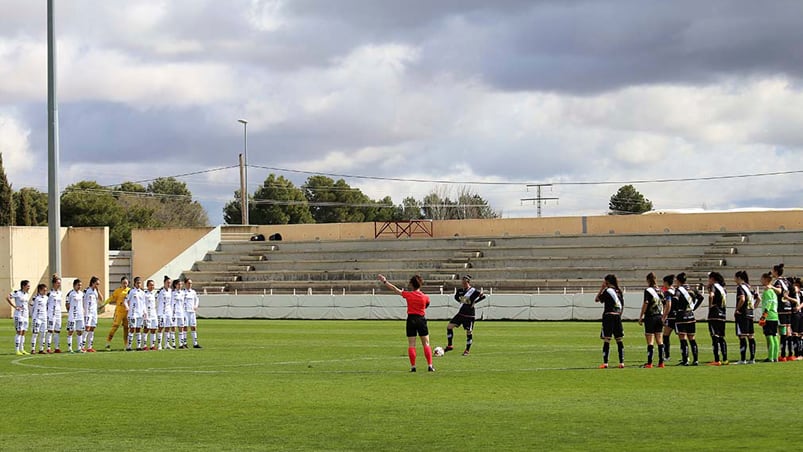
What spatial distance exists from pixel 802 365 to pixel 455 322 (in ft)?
30.7

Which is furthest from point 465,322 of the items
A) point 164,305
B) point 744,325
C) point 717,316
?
point 164,305

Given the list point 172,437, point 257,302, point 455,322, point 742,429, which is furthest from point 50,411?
point 257,302

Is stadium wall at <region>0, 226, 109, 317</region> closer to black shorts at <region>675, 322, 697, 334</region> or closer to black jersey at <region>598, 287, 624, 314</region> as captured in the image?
black jersey at <region>598, 287, 624, 314</region>

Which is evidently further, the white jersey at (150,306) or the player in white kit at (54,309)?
the white jersey at (150,306)

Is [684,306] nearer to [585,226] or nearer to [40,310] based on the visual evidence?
[40,310]

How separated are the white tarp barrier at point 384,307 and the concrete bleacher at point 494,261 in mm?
6524

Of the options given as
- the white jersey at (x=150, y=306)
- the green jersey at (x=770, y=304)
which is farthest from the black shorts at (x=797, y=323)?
the white jersey at (x=150, y=306)

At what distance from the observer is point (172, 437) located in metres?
13.8

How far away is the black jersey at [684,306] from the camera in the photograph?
23.9m

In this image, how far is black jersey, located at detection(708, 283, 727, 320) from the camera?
78.0 feet

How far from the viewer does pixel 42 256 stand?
62156mm

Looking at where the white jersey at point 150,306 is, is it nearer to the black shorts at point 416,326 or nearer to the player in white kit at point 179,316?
the player in white kit at point 179,316

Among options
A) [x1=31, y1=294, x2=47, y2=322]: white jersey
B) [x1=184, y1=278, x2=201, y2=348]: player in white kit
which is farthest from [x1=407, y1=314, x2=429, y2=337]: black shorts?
[x1=31, y1=294, x2=47, y2=322]: white jersey

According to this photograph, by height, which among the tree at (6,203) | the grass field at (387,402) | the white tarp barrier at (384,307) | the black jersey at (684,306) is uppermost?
the tree at (6,203)
